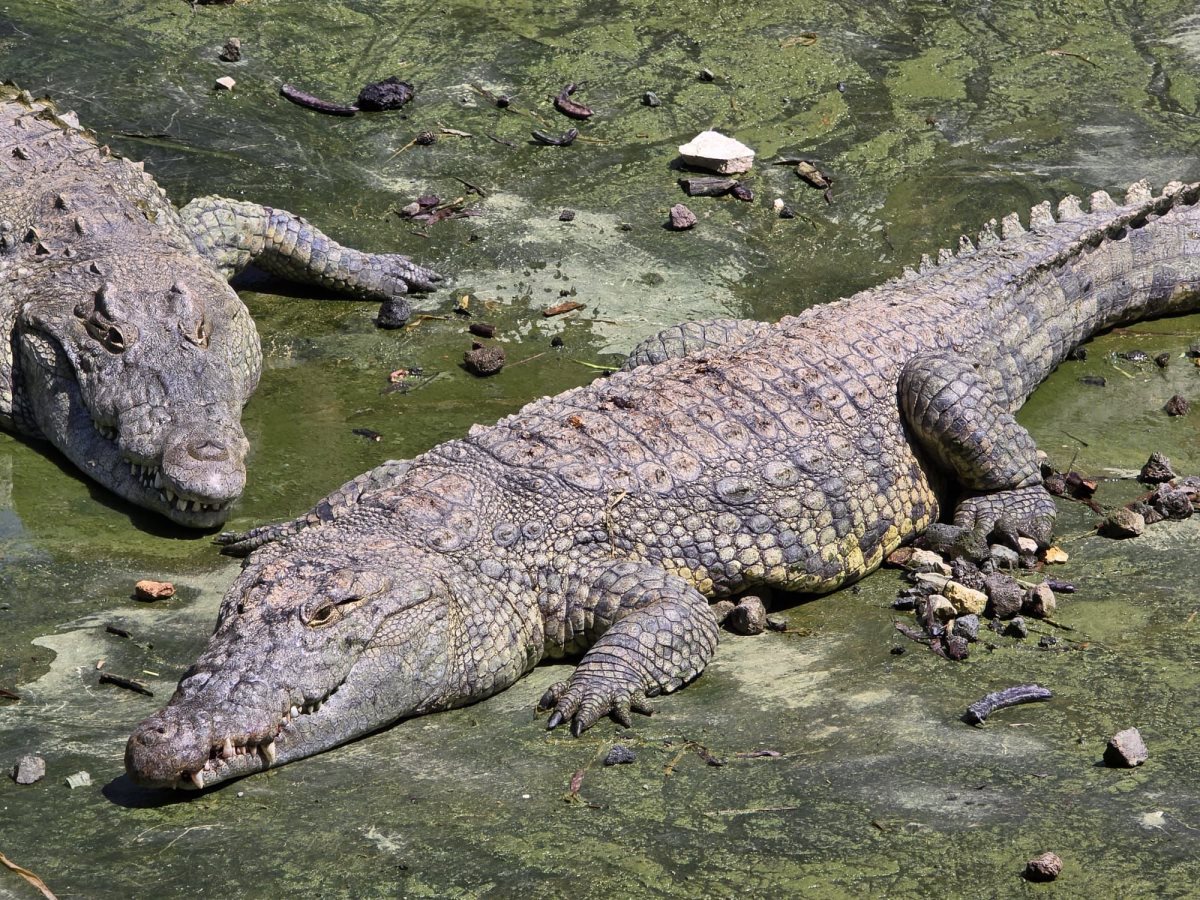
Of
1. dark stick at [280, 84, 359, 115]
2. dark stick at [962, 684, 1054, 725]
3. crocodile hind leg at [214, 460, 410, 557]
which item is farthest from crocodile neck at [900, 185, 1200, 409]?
dark stick at [280, 84, 359, 115]

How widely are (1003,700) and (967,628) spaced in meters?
0.61

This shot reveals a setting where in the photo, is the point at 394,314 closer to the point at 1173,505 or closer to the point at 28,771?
the point at 1173,505

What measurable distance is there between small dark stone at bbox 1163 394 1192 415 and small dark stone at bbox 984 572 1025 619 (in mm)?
2414

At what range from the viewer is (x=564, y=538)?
18.0 feet

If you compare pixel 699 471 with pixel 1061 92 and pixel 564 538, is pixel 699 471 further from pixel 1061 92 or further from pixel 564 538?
pixel 1061 92

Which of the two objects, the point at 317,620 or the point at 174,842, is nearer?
the point at 174,842

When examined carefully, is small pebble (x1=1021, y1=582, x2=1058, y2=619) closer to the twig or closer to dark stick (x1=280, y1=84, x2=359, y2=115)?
the twig

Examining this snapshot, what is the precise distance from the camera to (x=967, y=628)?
5.27 metres

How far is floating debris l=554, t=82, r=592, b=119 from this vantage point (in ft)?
32.3

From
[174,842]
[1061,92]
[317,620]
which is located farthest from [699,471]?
[1061,92]

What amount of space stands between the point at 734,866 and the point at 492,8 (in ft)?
27.4

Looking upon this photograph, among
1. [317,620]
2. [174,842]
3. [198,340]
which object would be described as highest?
[198,340]

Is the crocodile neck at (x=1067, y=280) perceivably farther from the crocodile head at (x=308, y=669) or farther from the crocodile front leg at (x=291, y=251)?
the crocodile front leg at (x=291, y=251)

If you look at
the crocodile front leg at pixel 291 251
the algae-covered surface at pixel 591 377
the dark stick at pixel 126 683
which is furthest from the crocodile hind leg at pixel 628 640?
the crocodile front leg at pixel 291 251
